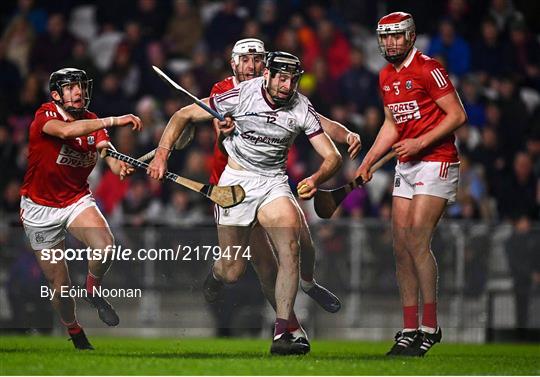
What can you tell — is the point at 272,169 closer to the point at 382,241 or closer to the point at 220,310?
the point at 220,310

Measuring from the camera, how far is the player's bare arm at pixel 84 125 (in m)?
9.91

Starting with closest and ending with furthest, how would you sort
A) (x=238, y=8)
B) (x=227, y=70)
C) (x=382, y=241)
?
1. (x=382, y=241)
2. (x=227, y=70)
3. (x=238, y=8)

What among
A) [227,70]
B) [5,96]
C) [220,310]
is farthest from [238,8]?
[220,310]

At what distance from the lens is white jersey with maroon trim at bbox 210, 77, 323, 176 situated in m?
10.1

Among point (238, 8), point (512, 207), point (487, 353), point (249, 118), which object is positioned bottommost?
point (487, 353)

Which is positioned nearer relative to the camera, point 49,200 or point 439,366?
point 439,366

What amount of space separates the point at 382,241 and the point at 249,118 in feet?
12.0

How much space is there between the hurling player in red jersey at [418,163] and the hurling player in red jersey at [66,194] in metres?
1.94

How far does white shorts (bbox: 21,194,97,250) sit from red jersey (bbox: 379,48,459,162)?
2294mm

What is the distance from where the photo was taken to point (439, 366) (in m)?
9.43

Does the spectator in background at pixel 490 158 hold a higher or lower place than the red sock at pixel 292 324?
higher

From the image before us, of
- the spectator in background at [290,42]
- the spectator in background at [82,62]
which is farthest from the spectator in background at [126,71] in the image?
the spectator in background at [290,42]

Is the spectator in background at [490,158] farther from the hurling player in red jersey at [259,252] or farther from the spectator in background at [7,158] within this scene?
the spectator in background at [7,158]

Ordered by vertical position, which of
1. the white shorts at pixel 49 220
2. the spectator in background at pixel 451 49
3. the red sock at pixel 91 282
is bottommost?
the red sock at pixel 91 282
